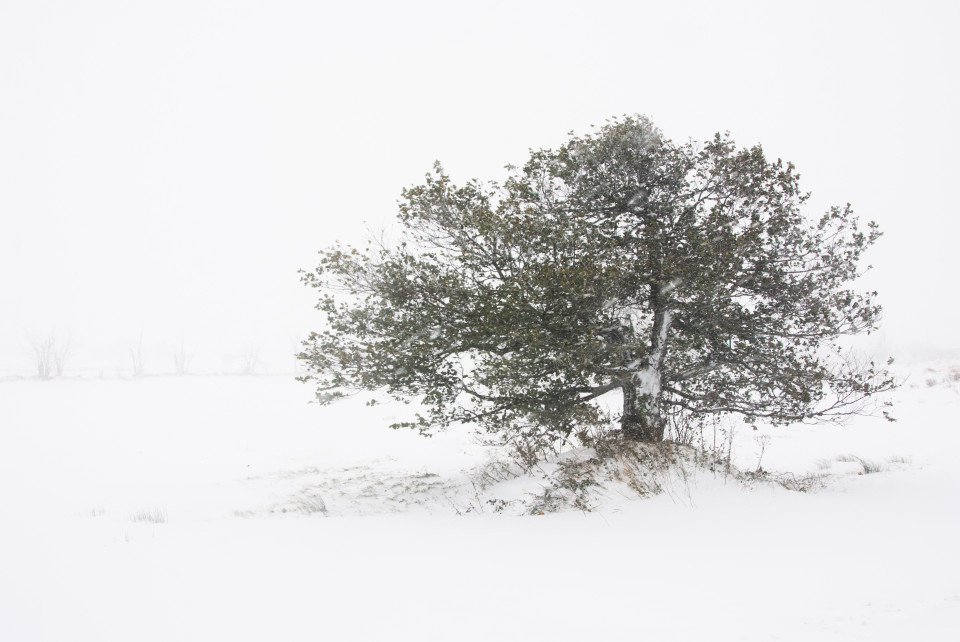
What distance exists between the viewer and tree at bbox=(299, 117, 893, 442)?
865cm

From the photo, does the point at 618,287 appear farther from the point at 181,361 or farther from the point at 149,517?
the point at 181,361

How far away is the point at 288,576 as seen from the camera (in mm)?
5059

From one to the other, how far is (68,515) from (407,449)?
11.7 meters

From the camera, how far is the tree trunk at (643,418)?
30.9 feet

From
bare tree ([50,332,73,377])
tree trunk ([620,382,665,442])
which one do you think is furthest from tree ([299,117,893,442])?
bare tree ([50,332,73,377])

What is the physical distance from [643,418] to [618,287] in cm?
273

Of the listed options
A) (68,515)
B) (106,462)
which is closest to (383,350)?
(68,515)

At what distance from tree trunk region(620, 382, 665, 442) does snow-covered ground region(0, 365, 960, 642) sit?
1365 millimetres

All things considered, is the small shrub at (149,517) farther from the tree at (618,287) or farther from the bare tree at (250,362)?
the bare tree at (250,362)

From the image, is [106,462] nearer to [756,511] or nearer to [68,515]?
[68,515]

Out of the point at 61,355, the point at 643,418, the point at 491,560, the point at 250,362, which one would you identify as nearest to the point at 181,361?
the point at 250,362

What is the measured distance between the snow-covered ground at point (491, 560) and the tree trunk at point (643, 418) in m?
1.37

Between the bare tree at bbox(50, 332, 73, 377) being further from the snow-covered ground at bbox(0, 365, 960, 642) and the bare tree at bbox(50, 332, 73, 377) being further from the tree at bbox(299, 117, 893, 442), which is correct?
the tree at bbox(299, 117, 893, 442)

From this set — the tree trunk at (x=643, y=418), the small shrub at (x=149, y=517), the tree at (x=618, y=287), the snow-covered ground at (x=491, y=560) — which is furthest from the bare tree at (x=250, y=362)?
the tree trunk at (x=643, y=418)
